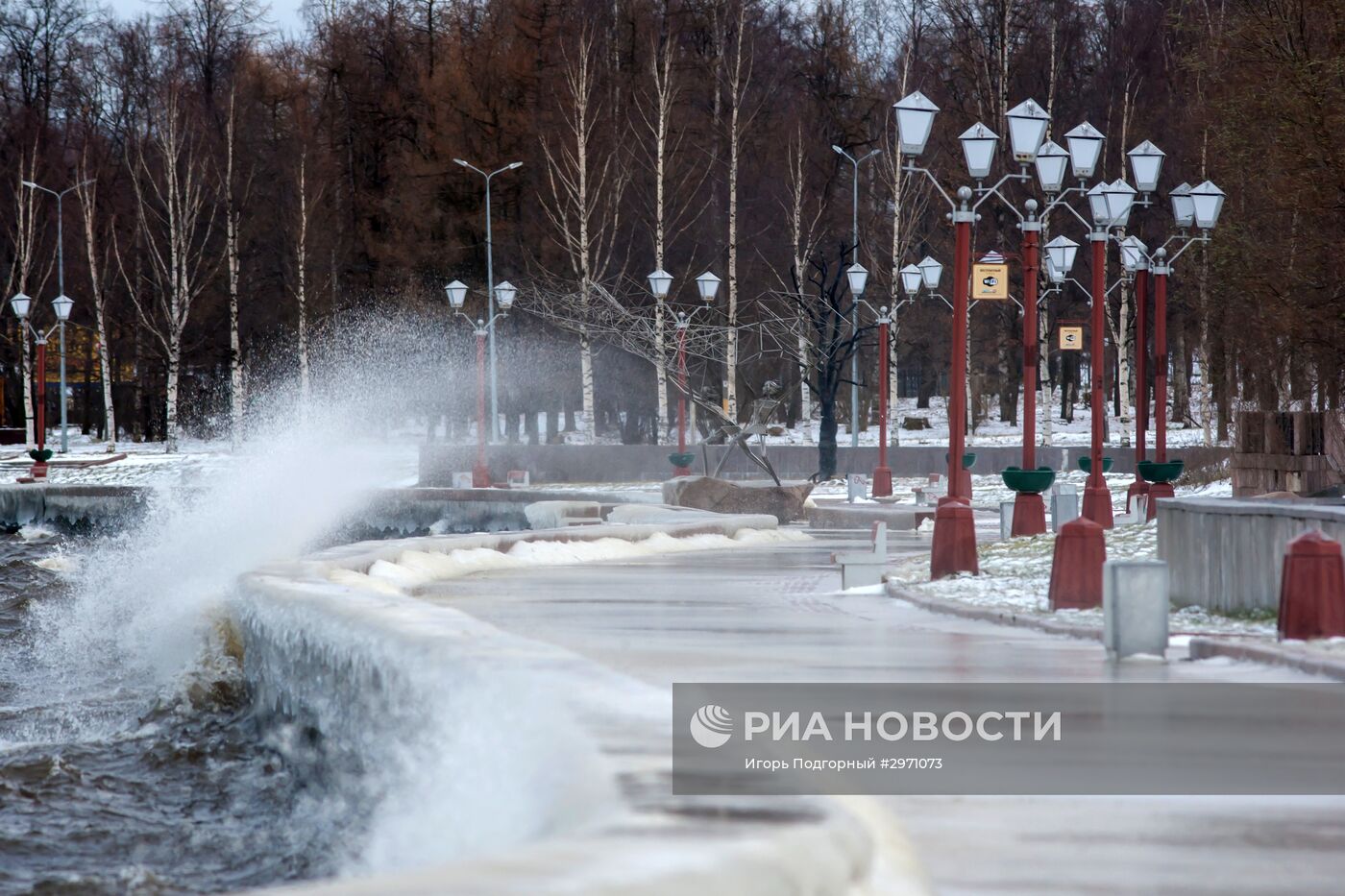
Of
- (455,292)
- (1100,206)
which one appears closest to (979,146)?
(1100,206)

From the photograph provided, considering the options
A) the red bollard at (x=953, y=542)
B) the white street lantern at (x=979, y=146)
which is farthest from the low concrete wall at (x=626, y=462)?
the red bollard at (x=953, y=542)

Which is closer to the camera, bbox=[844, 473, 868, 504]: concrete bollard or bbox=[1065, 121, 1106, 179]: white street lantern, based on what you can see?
bbox=[1065, 121, 1106, 179]: white street lantern

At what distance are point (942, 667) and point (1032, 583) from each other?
20.5 feet

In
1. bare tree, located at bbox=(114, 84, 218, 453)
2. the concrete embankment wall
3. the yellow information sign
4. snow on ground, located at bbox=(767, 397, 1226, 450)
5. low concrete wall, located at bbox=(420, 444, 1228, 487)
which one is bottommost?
the concrete embankment wall

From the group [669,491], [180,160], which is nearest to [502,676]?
[669,491]

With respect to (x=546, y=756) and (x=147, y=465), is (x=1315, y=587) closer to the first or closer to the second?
(x=546, y=756)

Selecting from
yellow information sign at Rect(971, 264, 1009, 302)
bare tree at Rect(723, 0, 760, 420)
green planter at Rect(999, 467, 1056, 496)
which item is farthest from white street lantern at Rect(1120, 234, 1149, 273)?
bare tree at Rect(723, 0, 760, 420)

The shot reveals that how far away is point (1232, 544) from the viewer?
44.1 ft

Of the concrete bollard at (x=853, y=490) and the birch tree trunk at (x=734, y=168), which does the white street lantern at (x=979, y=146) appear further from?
the birch tree trunk at (x=734, y=168)

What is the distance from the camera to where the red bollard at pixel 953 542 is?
56.9 feet

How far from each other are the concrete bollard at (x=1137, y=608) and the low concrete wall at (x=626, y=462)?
36.9 metres

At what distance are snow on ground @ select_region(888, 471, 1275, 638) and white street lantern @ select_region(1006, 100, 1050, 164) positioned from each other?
4237 mm

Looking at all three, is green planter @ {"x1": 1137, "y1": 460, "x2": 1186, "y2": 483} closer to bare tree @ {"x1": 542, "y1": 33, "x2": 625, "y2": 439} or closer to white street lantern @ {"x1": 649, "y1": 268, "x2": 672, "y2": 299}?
white street lantern @ {"x1": 649, "y1": 268, "x2": 672, "y2": 299}

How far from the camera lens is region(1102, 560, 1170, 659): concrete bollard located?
10828mm
